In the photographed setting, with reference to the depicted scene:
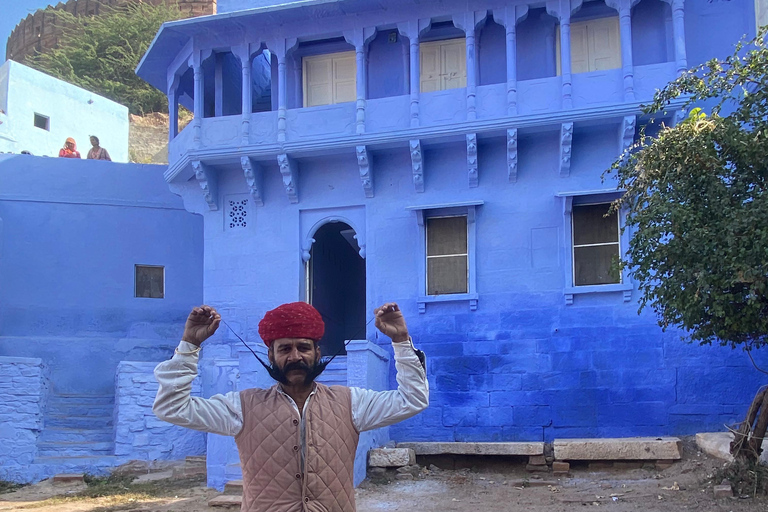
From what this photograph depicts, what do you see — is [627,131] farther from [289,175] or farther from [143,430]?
[143,430]

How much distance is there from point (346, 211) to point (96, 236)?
509cm

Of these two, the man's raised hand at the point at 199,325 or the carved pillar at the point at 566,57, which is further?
the carved pillar at the point at 566,57

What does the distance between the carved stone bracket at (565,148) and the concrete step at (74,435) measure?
25.3 feet

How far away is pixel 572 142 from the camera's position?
40.1 feet

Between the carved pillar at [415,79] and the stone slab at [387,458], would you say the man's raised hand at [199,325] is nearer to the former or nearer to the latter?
the stone slab at [387,458]

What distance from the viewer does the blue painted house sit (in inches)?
460

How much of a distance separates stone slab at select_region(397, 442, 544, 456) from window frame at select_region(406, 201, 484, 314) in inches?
82.4

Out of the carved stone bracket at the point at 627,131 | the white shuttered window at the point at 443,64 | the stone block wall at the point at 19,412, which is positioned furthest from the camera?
the white shuttered window at the point at 443,64

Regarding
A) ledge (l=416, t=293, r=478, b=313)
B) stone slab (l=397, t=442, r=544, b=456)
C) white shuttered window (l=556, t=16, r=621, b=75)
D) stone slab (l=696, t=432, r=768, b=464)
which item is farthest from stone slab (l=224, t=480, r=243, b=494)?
white shuttered window (l=556, t=16, r=621, b=75)

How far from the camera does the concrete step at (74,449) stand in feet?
39.7

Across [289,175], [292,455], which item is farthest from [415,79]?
[292,455]

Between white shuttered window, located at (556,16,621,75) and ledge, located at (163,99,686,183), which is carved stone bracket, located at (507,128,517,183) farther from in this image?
white shuttered window, located at (556,16,621,75)

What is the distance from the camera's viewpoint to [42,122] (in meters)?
21.3

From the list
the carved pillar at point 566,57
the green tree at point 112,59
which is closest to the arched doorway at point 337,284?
the carved pillar at point 566,57
